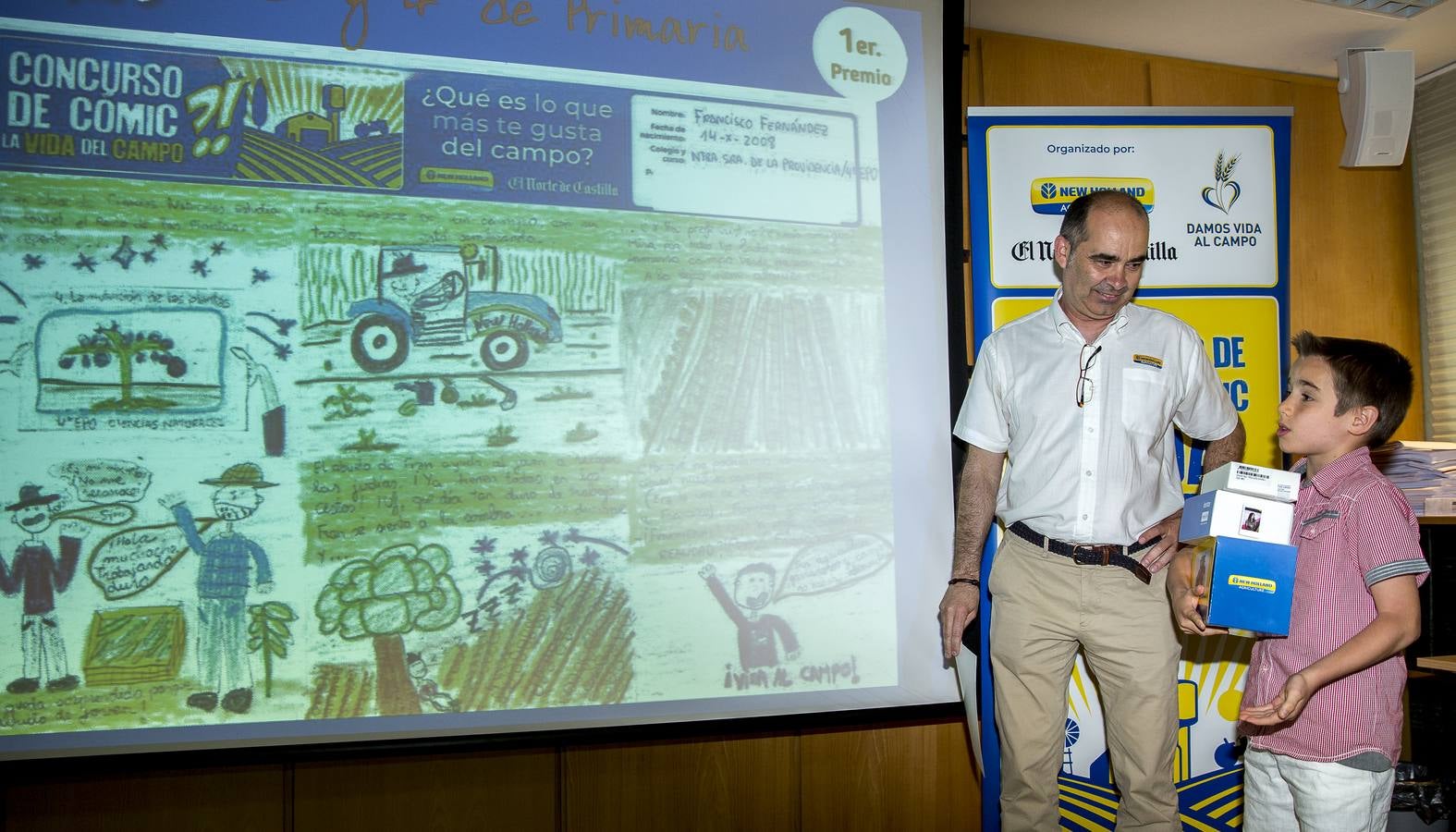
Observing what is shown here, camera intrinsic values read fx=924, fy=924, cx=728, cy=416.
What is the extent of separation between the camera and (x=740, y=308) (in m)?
2.20

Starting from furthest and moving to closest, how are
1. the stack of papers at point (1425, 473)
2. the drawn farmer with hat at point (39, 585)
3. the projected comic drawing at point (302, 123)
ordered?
the stack of papers at point (1425, 473)
the projected comic drawing at point (302, 123)
the drawn farmer with hat at point (39, 585)

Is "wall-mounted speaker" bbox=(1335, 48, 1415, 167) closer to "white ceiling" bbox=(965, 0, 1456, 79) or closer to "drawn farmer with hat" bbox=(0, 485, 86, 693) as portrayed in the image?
"white ceiling" bbox=(965, 0, 1456, 79)

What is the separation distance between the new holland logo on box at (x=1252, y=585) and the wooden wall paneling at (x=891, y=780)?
4.07 ft

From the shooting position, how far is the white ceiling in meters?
2.97

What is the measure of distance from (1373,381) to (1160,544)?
554mm

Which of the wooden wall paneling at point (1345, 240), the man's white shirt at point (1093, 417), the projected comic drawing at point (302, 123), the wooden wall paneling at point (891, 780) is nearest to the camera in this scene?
the projected comic drawing at point (302, 123)

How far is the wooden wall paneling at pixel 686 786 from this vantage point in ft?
8.17

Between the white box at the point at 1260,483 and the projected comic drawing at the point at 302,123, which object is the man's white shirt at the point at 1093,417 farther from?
the projected comic drawing at the point at 302,123

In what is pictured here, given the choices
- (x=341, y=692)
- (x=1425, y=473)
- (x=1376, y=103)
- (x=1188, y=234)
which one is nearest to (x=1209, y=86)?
(x=1376, y=103)

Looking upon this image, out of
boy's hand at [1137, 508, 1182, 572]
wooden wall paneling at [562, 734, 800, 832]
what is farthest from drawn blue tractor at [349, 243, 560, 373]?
boy's hand at [1137, 508, 1182, 572]

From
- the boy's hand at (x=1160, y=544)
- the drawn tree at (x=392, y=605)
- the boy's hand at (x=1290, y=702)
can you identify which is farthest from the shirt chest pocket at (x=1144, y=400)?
the drawn tree at (x=392, y=605)

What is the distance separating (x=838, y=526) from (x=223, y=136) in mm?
1594

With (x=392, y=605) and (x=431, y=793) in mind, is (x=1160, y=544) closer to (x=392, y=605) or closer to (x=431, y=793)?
(x=392, y=605)

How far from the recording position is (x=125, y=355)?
1.87m
